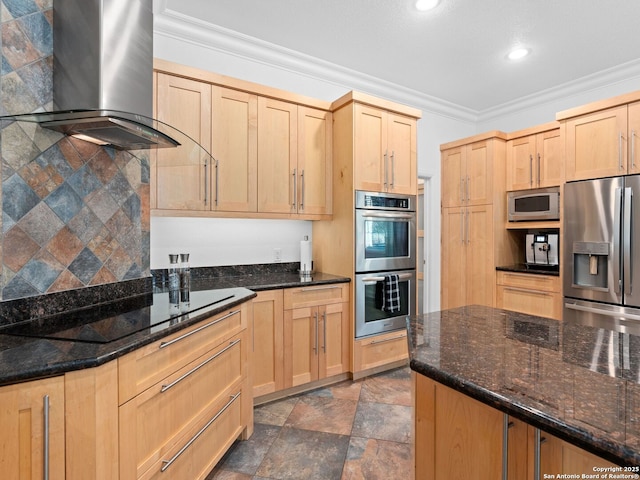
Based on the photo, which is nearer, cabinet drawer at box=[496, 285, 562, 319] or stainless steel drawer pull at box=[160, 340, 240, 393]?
Answer: stainless steel drawer pull at box=[160, 340, 240, 393]

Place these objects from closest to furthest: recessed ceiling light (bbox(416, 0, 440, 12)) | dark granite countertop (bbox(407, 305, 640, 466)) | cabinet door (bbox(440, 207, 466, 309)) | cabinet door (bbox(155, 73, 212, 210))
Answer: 1. dark granite countertop (bbox(407, 305, 640, 466))
2. cabinet door (bbox(155, 73, 212, 210))
3. recessed ceiling light (bbox(416, 0, 440, 12))
4. cabinet door (bbox(440, 207, 466, 309))

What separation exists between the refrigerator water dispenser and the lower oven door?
1370 millimetres

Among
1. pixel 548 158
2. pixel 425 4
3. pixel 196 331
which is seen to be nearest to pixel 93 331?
pixel 196 331

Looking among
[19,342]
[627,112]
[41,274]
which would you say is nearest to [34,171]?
[41,274]

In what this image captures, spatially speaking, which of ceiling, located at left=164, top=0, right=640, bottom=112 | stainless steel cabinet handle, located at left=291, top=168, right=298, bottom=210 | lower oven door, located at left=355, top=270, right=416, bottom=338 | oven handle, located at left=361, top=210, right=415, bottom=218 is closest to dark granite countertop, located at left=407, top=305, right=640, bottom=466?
lower oven door, located at left=355, top=270, right=416, bottom=338

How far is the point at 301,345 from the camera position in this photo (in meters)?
2.69

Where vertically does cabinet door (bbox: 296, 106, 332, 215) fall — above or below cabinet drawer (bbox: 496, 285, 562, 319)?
above

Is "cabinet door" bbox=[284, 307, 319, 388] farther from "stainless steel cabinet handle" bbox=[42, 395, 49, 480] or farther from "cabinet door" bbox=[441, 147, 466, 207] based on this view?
"cabinet door" bbox=[441, 147, 466, 207]

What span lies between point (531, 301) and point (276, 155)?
2.90 meters

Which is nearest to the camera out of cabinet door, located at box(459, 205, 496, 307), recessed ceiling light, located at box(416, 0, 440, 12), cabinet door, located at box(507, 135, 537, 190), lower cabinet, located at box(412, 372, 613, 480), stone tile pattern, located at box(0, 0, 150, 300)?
lower cabinet, located at box(412, 372, 613, 480)

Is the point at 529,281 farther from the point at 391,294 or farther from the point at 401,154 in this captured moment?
the point at 401,154

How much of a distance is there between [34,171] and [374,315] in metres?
2.48

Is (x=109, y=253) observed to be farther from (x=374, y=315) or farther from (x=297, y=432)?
(x=374, y=315)

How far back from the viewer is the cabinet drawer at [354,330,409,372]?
114 inches
